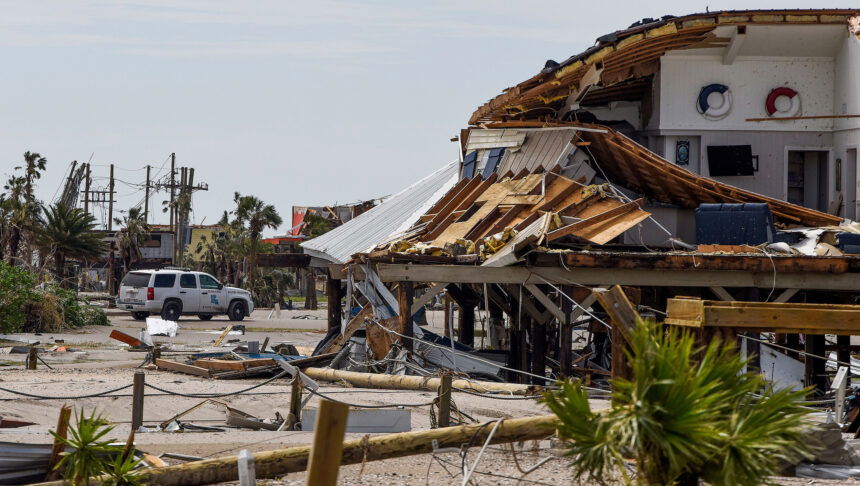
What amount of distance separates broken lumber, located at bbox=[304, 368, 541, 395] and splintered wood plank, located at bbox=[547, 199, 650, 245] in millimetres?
2888

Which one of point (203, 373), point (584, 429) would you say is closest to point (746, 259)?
point (203, 373)

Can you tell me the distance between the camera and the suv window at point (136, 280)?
3891 centimetres

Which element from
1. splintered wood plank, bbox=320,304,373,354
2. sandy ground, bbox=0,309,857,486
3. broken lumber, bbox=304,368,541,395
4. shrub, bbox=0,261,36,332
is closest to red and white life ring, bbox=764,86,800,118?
splintered wood plank, bbox=320,304,373,354

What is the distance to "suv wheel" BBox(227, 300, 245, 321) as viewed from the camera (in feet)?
137

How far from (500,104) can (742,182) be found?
5262 mm

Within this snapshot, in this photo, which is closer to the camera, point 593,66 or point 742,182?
point 593,66

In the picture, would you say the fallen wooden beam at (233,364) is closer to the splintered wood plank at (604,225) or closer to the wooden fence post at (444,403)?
the splintered wood plank at (604,225)

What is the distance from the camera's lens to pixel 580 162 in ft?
71.8

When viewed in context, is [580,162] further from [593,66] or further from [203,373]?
[203,373]

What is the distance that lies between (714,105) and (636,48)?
2.58 metres

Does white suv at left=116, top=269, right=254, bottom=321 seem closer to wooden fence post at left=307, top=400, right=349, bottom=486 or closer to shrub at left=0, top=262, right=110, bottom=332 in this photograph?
shrub at left=0, top=262, right=110, bottom=332

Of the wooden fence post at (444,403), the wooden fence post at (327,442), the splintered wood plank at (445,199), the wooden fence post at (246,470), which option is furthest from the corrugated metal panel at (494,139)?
the wooden fence post at (327,442)

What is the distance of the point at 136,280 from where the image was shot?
39062 millimetres

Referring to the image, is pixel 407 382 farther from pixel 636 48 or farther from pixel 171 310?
pixel 171 310
